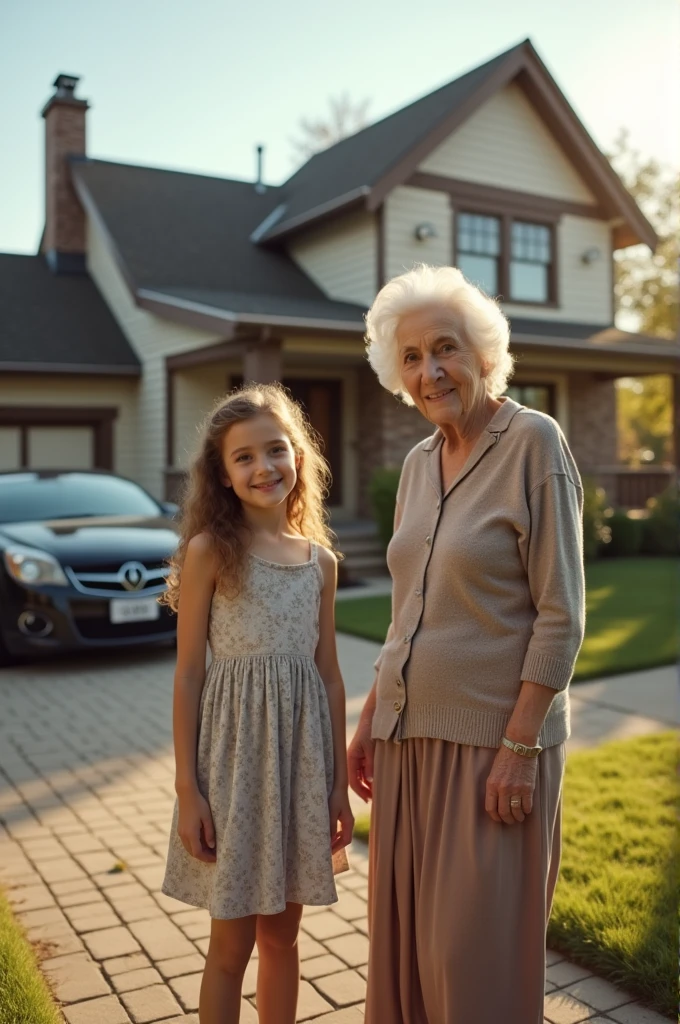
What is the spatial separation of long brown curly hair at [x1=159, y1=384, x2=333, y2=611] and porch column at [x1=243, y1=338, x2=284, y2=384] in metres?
9.94

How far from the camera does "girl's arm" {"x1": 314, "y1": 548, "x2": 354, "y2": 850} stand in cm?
250

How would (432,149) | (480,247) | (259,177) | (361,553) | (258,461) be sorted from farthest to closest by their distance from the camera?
1. (259,177)
2. (480,247)
3. (432,149)
4. (361,553)
5. (258,461)

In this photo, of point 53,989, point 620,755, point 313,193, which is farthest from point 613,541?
point 53,989

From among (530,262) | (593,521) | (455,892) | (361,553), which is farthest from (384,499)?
(455,892)

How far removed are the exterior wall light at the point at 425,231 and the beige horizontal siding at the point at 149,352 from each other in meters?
4.07

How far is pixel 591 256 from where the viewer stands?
17594 mm

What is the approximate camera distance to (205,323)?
1277 centimetres

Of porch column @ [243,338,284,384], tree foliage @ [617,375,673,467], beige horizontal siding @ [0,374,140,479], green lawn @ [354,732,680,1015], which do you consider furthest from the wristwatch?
tree foliage @ [617,375,673,467]

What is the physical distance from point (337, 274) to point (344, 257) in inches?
13.2

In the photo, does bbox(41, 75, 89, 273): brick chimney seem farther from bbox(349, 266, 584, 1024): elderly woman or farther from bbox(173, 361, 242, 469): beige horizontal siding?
bbox(349, 266, 584, 1024): elderly woman

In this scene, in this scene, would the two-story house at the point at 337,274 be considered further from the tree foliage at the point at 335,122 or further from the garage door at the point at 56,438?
the tree foliage at the point at 335,122

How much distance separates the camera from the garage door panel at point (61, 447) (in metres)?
15.6

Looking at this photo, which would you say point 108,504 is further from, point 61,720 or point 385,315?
point 385,315

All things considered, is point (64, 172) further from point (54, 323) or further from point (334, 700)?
point (334, 700)
